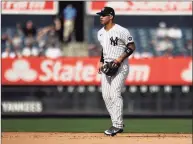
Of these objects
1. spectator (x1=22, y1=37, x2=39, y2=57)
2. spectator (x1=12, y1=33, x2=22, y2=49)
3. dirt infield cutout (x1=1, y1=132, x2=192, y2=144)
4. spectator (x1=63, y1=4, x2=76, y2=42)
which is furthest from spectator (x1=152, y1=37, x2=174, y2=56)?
dirt infield cutout (x1=1, y1=132, x2=192, y2=144)

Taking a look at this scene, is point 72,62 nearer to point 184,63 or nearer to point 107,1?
point 107,1

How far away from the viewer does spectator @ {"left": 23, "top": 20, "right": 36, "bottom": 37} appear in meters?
15.5

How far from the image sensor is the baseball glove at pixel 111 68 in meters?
8.10

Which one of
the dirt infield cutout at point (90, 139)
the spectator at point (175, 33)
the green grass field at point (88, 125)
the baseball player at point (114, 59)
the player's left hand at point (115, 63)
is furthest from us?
the spectator at point (175, 33)

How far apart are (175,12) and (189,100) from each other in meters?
2.24

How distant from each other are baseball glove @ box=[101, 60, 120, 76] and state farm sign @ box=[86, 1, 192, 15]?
25.5 feet

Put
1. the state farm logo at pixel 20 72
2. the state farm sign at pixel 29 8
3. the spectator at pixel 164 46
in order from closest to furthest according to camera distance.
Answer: the state farm logo at pixel 20 72, the spectator at pixel 164 46, the state farm sign at pixel 29 8

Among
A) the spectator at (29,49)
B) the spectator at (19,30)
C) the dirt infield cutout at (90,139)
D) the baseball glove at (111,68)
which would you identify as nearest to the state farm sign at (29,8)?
the spectator at (19,30)

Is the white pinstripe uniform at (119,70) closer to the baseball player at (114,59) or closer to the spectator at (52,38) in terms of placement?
the baseball player at (114,59)

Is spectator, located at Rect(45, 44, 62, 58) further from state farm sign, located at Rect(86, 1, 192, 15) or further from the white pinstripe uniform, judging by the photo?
the white pinstripe uniform

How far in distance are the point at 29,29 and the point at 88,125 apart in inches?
140

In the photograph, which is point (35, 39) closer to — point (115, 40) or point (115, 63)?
point (115, 40)

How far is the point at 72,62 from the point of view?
1561 cm

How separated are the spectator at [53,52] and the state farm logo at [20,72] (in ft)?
1.81
